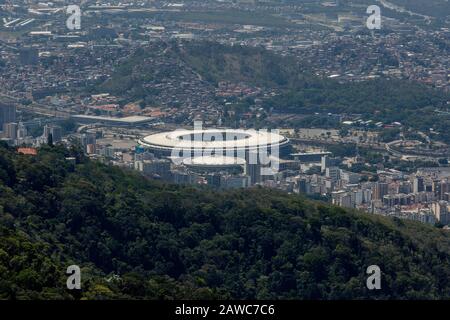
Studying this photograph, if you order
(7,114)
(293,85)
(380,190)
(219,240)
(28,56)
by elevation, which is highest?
(219,240)

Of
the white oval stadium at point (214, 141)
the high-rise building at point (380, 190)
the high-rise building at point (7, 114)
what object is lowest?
the high-rise building at point (380, 190)

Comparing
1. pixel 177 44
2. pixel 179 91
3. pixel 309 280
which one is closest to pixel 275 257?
pixel 309 280

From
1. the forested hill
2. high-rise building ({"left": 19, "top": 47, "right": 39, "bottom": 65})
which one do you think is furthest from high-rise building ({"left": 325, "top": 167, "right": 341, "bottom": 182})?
high-rise building ({"left": 19, "top": 47, "right": 39, "bottom": 65})

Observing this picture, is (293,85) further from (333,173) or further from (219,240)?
(219,240)

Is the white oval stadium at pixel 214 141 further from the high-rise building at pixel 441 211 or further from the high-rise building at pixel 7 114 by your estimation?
the high-rise building at pixel 441 211

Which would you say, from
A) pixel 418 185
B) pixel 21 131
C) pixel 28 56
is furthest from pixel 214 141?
pixel 28 56

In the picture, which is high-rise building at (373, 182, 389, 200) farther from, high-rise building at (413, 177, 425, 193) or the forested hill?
the forested hill

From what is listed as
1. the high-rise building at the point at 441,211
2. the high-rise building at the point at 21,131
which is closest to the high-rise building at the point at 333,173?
the high-rise building at the point at 441,211
